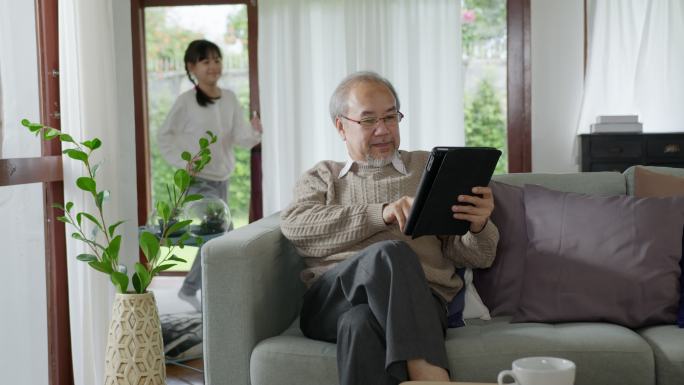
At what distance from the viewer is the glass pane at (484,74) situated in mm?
5145

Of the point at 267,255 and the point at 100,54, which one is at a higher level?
the point at 100,54

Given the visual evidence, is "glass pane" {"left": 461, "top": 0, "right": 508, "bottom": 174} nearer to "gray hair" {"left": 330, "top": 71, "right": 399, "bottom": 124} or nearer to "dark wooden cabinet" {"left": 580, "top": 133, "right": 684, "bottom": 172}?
"dark wooden cabinet" {"left": 580, "top": 133, "right": 684, "bottom": 172}

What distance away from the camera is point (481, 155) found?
2016mm

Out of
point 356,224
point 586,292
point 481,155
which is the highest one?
point 481,155

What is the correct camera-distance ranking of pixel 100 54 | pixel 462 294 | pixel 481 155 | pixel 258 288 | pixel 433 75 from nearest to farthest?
pixel 481 155, pixel 258 288, pixel 462 294, pixel 100 54, pixel 433 75

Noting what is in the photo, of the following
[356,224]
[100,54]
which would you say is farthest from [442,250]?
[100,54]

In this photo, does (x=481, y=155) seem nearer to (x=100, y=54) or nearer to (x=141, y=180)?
(x=100, y=54)

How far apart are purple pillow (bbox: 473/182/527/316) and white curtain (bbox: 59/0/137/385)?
1.36 meters

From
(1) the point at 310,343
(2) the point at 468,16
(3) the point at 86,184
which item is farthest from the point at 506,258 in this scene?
(2) the point at 468,16

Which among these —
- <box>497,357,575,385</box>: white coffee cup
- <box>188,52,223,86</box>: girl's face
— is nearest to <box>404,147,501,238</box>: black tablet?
<box>497,357,575,385</box>: white coffee cup

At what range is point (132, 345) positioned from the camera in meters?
2.15

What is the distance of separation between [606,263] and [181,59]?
12.9 ft

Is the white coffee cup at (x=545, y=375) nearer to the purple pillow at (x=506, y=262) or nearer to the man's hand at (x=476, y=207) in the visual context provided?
the man's hand at (x=476, y=207)

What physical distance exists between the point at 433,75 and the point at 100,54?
2450 mm
